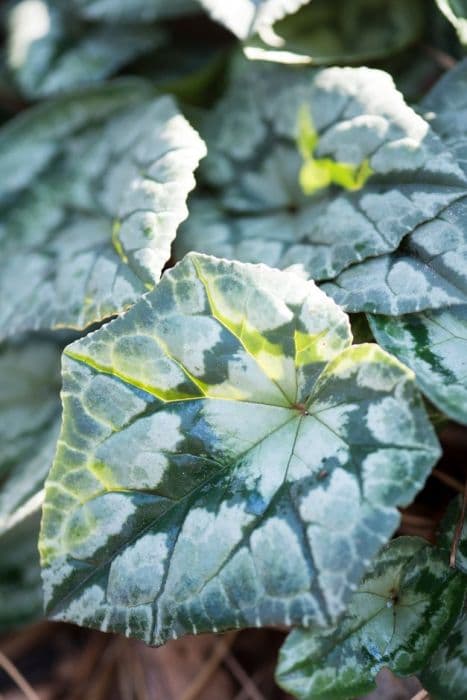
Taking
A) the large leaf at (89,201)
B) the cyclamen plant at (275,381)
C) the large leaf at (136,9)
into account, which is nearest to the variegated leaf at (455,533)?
the cyclamen plant at (275,381)

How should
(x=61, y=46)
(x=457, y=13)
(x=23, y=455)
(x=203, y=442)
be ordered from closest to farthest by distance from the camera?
(x=203, y=442)
(x=457, y=13)
(x=23, y=455)
(x=61, y=46)

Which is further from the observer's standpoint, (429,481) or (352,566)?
(429,481)

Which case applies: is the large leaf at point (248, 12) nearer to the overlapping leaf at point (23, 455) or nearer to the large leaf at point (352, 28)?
the large leaf at point (352, 28)

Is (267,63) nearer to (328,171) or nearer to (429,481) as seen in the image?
(328,171)

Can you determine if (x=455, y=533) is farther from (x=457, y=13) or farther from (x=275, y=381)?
(x=457, y=13)

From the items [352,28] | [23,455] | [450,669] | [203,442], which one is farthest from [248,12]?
[450,669]

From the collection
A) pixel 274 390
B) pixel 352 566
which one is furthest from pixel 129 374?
pixel 352 566

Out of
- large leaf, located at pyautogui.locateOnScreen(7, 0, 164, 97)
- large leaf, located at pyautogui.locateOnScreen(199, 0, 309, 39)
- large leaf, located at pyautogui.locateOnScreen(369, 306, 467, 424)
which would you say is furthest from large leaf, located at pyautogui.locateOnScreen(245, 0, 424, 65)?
large leaf, located at pyautogui.locateOnScreen(369, 306, 467, 424)
